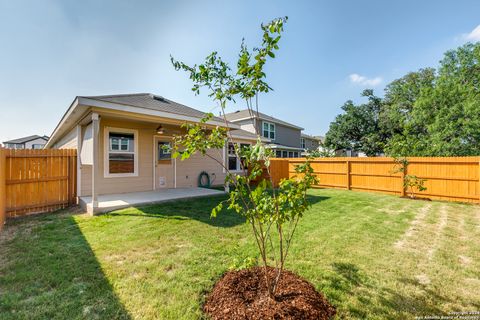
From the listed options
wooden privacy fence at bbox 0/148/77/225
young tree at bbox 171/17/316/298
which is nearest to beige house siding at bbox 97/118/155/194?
wooden privacy fence at bbox 0/148/77/225

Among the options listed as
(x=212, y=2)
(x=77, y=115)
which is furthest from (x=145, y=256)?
(x=212, y=2)

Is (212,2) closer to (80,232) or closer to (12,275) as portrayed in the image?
(80,232)

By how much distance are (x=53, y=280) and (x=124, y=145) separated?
534 centimetres

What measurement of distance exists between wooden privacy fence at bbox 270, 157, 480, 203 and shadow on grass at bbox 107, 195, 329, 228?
2.58m

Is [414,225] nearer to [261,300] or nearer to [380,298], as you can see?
[380,298]

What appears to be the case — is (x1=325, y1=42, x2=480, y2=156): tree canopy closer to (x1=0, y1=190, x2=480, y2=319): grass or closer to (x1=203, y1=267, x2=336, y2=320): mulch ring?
(x1=0, y1=190, x2=480, y2=319): grass

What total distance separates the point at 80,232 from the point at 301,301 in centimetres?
410

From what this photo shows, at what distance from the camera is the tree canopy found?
13094mm

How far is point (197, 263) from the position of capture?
274 centimetres

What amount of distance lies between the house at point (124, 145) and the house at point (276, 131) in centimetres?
1098

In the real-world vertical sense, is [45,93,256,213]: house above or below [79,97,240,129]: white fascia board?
below

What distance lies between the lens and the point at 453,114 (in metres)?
13.9

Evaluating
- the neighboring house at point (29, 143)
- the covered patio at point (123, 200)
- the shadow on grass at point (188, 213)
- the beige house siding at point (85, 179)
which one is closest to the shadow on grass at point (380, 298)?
the shadow on grass at point (188, 213)

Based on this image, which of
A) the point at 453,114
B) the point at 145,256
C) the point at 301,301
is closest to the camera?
the point at 301,301
